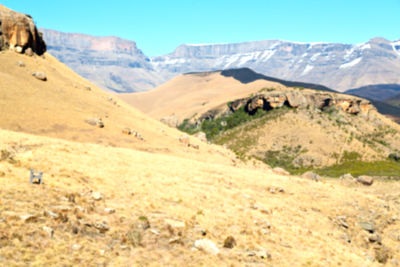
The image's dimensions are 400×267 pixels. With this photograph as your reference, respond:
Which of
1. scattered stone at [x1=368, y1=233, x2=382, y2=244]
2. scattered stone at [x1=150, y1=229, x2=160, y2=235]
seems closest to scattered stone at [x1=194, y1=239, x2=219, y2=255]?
scattered stone at [x1=150, y1=229, x2=160, y2=235]

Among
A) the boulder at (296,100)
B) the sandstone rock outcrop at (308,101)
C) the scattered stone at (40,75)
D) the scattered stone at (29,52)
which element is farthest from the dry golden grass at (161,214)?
the sandstone rock outcrop at (308,101)

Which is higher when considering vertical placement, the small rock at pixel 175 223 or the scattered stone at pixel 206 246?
the small rock at pixel 175 223

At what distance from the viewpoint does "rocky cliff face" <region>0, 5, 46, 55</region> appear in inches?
2596

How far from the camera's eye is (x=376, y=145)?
367ft

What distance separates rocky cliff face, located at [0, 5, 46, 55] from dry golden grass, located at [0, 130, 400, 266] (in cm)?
4231

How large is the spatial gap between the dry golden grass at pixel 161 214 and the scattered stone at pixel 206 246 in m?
0.35

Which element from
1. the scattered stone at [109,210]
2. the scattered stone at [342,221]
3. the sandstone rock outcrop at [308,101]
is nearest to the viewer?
the scattered stone at [109,210]

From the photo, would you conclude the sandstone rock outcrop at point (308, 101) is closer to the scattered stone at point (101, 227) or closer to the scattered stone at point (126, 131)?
the scattered stone at point (126, 131)

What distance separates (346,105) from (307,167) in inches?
1900

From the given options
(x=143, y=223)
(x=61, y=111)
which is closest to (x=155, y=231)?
(x=143, y=223)

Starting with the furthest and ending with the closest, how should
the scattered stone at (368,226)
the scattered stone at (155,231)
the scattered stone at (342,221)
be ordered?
1. the scattered stone at (368,226)
2. the scattered stone at (342,221)
3. the scattered stone at (155,231)

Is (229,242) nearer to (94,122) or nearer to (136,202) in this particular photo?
(136,202)

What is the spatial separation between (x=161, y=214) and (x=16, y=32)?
206ft

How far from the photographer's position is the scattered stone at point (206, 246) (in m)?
17.4
